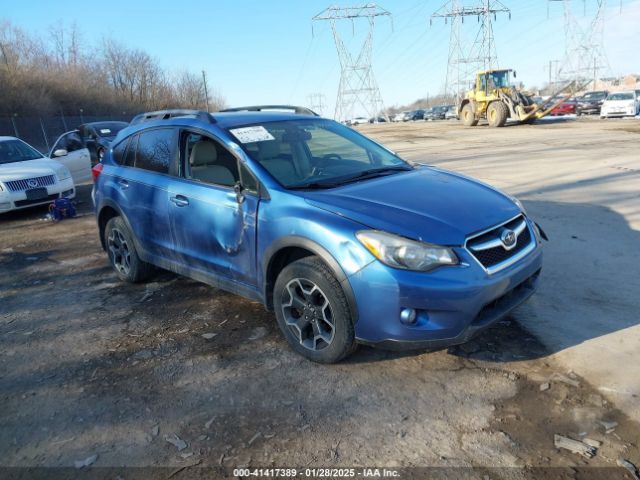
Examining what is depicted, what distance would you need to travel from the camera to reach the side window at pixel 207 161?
12.6 feet

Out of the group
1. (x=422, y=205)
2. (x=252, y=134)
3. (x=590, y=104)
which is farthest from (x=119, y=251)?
(x=590, y=104)

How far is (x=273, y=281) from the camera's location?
3.58 m

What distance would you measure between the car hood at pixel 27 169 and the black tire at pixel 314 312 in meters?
7.36

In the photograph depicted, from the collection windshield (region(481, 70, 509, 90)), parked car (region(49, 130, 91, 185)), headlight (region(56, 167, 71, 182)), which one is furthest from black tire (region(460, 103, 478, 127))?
headlight (region(56, 167, 71, 182))

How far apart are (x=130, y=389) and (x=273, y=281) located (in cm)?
119

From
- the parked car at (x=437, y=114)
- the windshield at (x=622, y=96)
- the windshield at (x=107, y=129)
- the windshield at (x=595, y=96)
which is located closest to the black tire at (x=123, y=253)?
the windshield at (x=107, y=129)

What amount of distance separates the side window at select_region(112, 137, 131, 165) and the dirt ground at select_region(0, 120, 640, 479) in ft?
4.49

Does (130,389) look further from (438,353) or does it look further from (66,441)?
(438,353)

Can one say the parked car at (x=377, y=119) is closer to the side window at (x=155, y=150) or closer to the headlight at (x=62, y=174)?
the headlight at (x=62, y=174)

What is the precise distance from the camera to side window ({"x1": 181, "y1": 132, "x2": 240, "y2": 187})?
3854 millimetres

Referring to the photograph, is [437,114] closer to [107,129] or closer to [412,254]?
[107,129]

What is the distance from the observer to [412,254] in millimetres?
2885

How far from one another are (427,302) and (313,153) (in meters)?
1.87

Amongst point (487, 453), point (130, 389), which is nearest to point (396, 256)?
point (487, 453)
